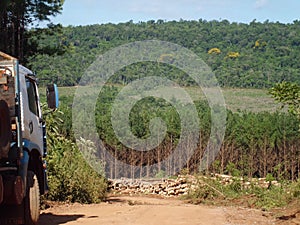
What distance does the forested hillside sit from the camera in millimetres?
67125

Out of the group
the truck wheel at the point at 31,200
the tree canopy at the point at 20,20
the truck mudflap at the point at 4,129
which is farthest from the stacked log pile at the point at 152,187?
the truck mudflap at the point at 4,129

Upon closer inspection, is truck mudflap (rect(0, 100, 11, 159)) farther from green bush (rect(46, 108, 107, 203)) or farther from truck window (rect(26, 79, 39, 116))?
green bush (rect(46, 108, 107, 203))

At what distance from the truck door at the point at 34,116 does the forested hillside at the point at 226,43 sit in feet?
143

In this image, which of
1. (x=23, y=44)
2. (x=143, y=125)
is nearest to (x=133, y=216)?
(x=23, y=44)

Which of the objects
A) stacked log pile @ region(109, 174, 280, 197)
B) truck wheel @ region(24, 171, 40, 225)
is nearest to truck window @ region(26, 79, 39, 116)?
truck wheel @ region(24, 171, 40, 225)

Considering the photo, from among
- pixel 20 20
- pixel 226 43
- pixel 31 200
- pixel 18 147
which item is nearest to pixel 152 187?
pixel 20 20

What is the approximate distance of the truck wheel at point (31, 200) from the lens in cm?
784

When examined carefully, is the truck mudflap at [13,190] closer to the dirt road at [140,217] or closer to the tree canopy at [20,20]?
the dirt road at [140,217]

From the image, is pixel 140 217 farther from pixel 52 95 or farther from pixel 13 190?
pixel 13 190

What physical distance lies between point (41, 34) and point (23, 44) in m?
1.67

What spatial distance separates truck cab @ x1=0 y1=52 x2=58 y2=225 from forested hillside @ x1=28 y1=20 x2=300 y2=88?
44175mm

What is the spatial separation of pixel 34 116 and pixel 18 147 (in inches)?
51.4

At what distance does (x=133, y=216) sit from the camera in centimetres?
1030

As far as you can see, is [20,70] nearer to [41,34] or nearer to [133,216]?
[133,216]
